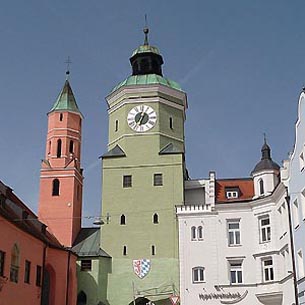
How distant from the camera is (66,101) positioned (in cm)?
5672

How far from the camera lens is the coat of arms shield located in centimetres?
4550

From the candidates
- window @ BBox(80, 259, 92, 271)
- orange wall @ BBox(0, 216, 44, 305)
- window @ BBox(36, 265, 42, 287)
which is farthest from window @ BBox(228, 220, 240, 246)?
window @ BBox(36, 265, 42, 287)

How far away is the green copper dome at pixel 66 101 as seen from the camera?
5628cm

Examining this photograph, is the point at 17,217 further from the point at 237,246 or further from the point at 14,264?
the point at 237,246

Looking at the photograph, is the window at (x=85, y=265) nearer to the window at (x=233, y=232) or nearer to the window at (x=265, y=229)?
the window at (x=233, y=232)

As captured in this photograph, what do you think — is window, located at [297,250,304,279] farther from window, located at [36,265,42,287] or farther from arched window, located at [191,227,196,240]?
window, located at [36,265,42,287]

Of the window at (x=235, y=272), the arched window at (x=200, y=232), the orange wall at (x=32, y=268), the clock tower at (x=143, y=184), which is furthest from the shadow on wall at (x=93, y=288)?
the window at (x=235, y=272)

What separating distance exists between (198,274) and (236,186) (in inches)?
342

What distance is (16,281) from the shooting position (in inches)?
1352

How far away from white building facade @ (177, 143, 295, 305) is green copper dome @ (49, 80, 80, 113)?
1787cm

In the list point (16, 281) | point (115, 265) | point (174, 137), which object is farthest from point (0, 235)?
point (174, 137)

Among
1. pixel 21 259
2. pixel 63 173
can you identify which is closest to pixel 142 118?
pixel 63 173

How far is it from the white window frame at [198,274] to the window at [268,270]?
4455 mm

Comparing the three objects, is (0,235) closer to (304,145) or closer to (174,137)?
(304,145)
